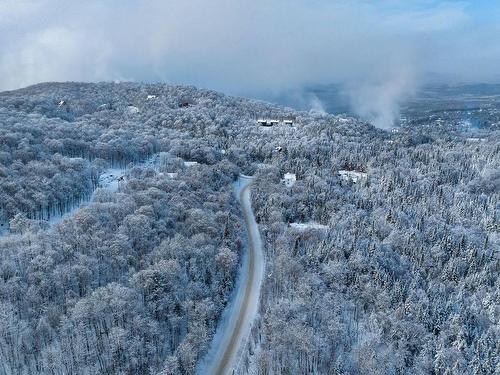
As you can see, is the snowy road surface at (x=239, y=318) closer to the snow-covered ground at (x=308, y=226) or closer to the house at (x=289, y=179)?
the snow-covered ground at (x=308, y=226)

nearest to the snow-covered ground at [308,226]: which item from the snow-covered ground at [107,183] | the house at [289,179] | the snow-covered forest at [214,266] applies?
the snow-covered forest at [214,266]

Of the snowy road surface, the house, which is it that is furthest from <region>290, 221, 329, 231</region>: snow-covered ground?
the house

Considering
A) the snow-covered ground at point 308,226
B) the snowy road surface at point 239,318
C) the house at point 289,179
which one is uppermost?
the house at point 289,179

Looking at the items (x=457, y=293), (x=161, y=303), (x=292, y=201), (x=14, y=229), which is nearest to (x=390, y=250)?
(x=457, y=293)

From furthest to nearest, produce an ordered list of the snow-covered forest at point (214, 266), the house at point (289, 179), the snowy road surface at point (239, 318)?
the house at point (289, 179) < the snowy road surface at point (239, 318) < the snow-covered forest at point (214, 266)

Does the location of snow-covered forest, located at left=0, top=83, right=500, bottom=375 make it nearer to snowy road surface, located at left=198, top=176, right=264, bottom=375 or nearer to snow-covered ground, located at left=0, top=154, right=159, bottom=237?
snow-covered ground, located at left=0, top=154, right=159, bottom=237

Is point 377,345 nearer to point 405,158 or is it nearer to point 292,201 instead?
point 292,201
